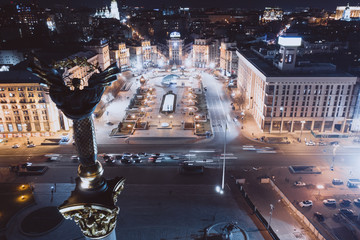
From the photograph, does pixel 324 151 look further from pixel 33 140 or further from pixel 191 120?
pixel 33 140

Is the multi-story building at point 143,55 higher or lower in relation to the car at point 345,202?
higher

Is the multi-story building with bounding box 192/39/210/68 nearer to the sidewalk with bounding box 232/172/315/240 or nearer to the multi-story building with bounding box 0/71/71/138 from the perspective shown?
the multi-story building with bounding box 0/71/71/138

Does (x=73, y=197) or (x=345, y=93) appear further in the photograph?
(x=345, y=93)

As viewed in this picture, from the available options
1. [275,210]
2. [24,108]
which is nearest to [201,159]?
[275,210]

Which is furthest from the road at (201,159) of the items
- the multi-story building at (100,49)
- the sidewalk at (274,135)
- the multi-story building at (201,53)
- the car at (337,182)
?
the multi-story building at (201,53)

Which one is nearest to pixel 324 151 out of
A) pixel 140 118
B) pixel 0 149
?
pixel 140 118

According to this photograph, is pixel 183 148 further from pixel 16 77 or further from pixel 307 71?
pixel 16 77

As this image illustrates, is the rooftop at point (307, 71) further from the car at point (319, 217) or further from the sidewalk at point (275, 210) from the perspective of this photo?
the car at point (319, 217)

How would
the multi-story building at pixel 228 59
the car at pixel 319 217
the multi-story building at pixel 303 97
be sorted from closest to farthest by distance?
the car at pixel 319 217 → the multi-story building at pixel 303 97 → the multi-story building at pixel 228 59
